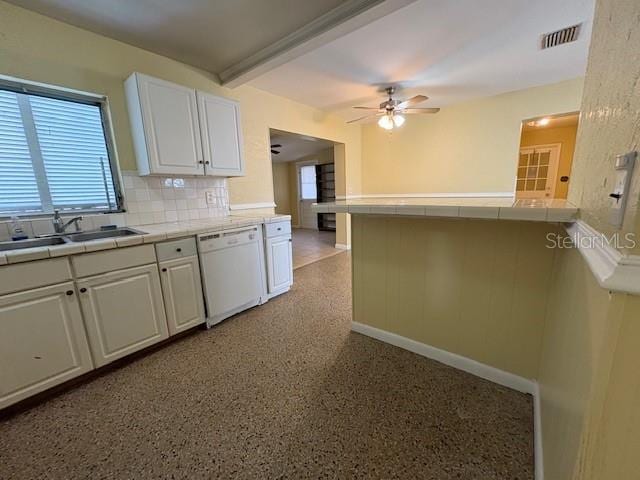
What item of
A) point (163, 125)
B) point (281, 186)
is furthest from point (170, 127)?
point (281, 186)

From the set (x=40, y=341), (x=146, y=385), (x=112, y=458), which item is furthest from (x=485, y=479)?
(x=40, y=341)

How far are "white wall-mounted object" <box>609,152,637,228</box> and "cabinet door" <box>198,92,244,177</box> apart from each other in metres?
2.59

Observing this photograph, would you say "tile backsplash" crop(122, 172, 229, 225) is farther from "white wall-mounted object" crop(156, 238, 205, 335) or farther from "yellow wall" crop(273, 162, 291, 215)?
"yellow wall" crop(273, 162, 291, 215)

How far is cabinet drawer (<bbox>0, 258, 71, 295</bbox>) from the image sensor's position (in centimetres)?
131

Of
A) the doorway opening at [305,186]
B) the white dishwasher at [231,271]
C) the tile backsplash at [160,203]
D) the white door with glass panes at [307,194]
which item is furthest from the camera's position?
the white door with glass panes at [307,194]

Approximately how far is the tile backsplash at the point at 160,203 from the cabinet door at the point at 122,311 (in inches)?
28.3

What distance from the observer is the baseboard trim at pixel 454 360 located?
1.48 m

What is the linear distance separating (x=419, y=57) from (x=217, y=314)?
10.2 ft

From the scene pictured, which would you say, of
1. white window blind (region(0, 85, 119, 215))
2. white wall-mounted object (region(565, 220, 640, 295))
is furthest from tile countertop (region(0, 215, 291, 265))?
white wall-mounted object (region(565, 220, 640, 295))

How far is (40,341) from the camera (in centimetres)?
143

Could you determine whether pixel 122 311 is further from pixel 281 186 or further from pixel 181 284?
pixel 281 186

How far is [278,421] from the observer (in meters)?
1.34

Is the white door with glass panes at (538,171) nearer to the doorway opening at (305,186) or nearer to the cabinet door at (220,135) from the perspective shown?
the doorway opening at (305,186)

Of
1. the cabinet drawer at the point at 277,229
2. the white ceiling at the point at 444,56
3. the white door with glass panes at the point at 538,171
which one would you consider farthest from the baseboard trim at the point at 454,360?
the white door with glass panes at the point at 538,171
